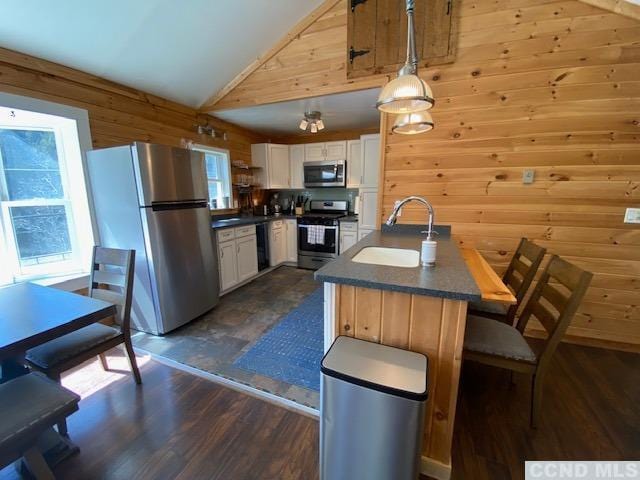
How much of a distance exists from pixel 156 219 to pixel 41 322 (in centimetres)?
123

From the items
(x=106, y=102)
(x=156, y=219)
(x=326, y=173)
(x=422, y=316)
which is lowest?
(x=422, y=316)

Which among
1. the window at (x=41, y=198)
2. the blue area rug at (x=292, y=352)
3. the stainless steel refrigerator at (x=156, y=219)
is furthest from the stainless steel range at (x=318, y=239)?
the window at (x=41, y=198)

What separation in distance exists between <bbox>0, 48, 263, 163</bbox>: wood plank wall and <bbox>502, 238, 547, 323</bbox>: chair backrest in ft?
12.1

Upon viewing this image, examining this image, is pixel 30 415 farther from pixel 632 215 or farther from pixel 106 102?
pixel 632 215

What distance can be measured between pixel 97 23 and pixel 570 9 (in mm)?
3496

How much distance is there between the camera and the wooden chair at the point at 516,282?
71.4 inches

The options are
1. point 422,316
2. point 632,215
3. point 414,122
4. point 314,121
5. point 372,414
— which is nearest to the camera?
point 372,414

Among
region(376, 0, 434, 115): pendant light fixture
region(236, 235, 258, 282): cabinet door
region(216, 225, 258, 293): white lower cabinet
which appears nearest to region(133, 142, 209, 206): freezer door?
region(216, 225, 258, 293): white lower cabinet

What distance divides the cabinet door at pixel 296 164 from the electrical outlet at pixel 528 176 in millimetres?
3269

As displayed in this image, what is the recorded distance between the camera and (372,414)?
3.24 ft

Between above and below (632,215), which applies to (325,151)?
above

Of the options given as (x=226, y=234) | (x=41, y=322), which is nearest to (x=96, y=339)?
(x=41, y=322)

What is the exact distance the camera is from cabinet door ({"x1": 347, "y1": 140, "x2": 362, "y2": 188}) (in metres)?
4.27

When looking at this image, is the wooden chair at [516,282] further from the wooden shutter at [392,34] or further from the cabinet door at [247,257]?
the cabinet door at [247,257]
